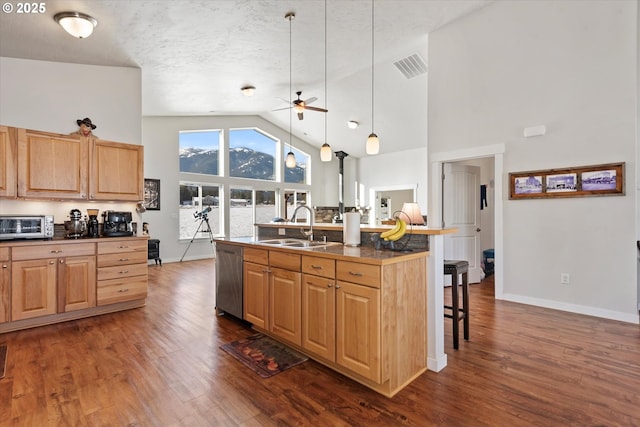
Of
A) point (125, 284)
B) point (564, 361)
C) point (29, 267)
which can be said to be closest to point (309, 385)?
point (564, 361)

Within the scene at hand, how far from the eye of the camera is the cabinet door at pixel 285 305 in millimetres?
2473

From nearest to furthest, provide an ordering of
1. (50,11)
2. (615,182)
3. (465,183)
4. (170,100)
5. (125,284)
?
(50,11) < (615,182) < (125,284) < (465,183) < (170,100)

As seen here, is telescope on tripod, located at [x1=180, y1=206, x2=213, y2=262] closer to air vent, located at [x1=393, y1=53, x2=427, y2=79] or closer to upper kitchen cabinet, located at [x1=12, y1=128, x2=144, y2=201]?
upper kitchen cabinet, located at [x1=12, y1=128, x2=144, y2=201]

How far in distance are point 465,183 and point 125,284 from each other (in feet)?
16.4

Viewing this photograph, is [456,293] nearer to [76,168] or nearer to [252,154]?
[76,168]

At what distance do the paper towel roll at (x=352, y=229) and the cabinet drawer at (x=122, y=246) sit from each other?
269 centimetres

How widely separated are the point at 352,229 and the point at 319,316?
2.62ft

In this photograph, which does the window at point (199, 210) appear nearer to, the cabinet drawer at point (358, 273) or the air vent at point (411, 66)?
the air vent at point (411, 66)

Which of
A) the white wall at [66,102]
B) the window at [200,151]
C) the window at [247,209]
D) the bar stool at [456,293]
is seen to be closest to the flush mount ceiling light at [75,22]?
the white wall at [66,102]

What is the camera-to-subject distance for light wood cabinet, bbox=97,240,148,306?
3592 mm

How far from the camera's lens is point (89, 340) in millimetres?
2910

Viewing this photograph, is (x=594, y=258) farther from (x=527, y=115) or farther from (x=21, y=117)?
(x=21, y=117)

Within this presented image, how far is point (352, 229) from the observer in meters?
2.72

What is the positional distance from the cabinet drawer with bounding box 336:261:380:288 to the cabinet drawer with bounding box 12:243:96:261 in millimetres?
2987
